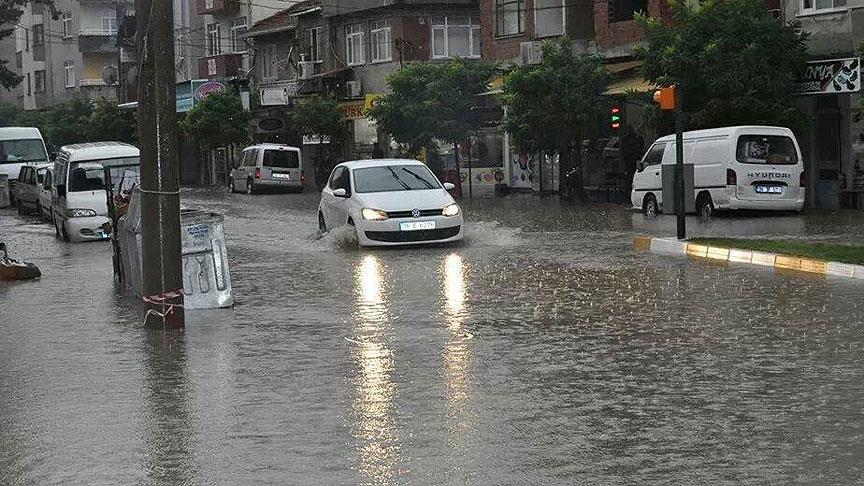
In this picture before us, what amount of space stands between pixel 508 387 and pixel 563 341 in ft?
8.39

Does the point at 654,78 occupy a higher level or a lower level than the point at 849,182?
higher

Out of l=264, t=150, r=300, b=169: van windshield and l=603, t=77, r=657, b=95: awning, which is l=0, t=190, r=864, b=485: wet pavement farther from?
l=264, t=150, r=300, b=169: van windshield

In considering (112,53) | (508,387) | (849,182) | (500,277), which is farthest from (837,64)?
(112,53)

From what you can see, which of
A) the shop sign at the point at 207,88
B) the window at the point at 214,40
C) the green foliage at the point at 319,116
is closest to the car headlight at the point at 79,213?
the green foliage at the point at 319,116

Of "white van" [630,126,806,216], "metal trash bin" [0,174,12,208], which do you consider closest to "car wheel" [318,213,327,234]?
"white van" [630,126,806,216]

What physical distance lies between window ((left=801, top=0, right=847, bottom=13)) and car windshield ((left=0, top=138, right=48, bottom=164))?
2705 cm

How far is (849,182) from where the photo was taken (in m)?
34.8

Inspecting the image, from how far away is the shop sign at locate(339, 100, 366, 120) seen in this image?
2549 inches

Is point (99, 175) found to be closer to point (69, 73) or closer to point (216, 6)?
point (216, 6)

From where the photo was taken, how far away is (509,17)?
51.3 metres

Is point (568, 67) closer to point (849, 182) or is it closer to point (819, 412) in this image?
point (849, 182)

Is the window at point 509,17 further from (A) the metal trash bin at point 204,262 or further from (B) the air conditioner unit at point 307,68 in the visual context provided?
(A) the metal trash bin at point 204,262

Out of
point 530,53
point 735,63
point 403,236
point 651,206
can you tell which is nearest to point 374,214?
point 403,236

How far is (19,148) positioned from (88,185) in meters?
21.5
